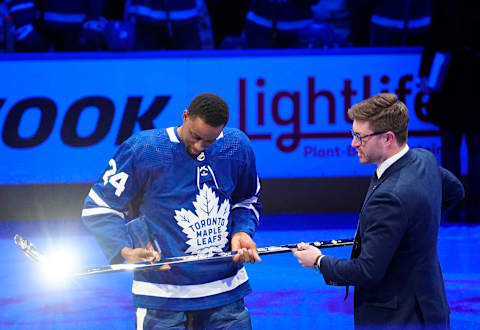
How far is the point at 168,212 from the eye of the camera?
119 inches

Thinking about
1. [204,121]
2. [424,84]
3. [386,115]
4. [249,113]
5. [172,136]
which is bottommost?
[249,113]

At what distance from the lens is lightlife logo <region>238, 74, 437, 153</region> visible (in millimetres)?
7754

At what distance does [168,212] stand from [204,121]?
1.40 ft

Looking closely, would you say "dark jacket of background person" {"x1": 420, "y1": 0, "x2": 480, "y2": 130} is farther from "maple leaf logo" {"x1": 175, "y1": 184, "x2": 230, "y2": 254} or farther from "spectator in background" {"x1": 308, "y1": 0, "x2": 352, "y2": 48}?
"maple leaf logo" {"x1": 175, "y1": 184, "x2": 230, "y2": 254}

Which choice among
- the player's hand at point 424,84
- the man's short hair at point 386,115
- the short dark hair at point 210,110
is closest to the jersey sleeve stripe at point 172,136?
the short dark hair at point 210,110

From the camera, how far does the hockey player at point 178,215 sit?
3006mm

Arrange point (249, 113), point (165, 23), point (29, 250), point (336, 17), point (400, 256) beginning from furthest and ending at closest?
point (336, 17) < point (165, 23) < point (249, 113) < point (29, 250) < point (400, 256)

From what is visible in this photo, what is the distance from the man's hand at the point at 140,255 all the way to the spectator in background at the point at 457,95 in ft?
16.2

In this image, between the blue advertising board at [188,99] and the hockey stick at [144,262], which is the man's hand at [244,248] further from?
the blue advertising board at [188,99]

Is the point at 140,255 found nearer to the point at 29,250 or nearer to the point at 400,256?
the point at 29,250

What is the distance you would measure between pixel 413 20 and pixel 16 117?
4.67m

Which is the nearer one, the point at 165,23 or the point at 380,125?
the point at 380,125

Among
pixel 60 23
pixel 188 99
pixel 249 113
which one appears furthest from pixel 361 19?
pixel 60 23

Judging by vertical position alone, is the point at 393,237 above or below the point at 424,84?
above
